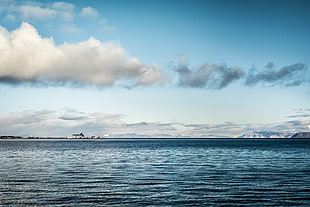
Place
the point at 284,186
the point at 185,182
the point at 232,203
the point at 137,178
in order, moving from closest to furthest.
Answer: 1. the point at 232,203
2. the point at 284,186
3. the point at 185,182
4. the point at 137,178

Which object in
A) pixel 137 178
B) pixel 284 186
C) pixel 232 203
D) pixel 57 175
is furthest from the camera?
pixel 57 175

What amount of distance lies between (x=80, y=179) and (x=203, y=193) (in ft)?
49.3

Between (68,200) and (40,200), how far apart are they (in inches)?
85.9

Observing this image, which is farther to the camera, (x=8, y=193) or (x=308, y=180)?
(x=308, y=180)

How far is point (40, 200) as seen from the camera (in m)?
25.4

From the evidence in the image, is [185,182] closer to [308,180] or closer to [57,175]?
[308,180]

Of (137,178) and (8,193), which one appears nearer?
(8,193)

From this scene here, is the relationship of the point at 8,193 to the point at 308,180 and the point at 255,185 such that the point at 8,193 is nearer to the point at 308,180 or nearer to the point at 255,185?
the point at 255,185

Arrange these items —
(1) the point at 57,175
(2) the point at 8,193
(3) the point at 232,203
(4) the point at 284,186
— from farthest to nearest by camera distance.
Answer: (1) the point at 57,175 < (4) the point at 284,186 < (2) the point at 8,193 < (3) the point at 232,203

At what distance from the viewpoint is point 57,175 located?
40.5 metres

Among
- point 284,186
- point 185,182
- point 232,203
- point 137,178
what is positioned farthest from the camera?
point 137,178

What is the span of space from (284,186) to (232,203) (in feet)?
32.6

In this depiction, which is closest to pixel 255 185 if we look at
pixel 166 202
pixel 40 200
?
pixel 166 202

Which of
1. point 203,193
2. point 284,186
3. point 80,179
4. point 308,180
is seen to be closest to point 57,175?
point 80,179
